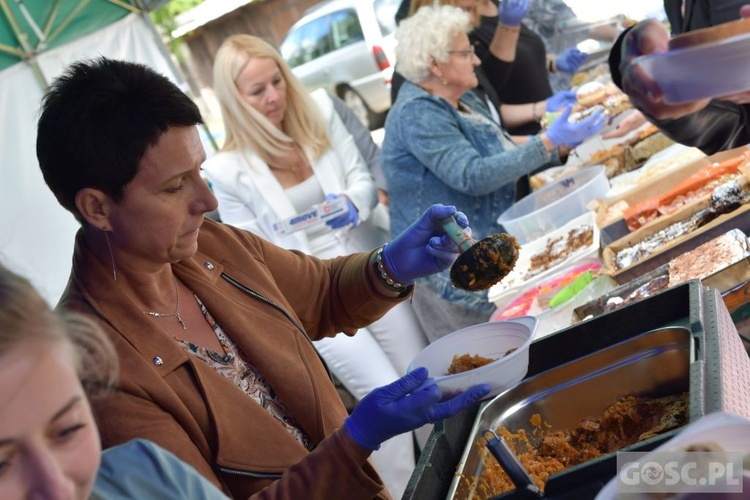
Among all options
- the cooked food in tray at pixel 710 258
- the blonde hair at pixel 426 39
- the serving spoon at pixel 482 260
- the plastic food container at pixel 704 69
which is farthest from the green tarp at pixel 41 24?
the plastic food container at pixel 704 69

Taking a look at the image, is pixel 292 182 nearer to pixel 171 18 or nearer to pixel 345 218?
pixel 345 218

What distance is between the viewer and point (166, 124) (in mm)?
1712

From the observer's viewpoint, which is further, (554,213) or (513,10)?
(513,10)

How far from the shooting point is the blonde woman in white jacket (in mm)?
3525

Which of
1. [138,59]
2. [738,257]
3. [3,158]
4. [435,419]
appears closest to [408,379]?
[435,419]

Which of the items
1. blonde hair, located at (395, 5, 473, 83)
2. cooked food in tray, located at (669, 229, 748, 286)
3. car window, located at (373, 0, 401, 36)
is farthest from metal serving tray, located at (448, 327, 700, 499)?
car window, located at (373, 0, 401, 36)

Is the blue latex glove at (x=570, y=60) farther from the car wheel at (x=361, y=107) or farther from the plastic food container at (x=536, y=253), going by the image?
the car wheel at (x=361, y=107)

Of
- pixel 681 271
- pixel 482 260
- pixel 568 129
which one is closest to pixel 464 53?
pixel 568 129

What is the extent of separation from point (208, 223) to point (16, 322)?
1.02 meters

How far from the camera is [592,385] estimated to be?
1.79 meters

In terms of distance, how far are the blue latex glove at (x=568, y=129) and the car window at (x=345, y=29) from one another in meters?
5.52

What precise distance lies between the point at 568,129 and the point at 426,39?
79 centimetres

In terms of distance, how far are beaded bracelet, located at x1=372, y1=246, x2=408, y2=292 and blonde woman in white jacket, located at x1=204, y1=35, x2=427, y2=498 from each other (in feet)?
4.38

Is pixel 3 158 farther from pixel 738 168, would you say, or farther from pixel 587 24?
pixel 587 24
